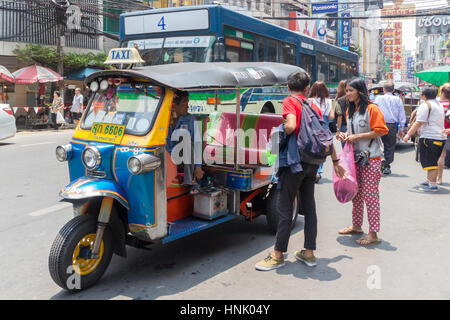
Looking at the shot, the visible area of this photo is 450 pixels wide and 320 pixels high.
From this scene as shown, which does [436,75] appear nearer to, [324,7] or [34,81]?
[34,81]

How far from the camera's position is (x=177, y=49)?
9836mm

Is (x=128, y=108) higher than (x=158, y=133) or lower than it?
higher

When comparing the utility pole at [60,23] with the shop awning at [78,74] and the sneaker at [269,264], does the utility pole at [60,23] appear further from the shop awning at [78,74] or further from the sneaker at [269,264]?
the sneaker at [269,264]

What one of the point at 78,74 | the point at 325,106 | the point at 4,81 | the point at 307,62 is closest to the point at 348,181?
the point at 325,106

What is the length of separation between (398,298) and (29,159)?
9.22 metres

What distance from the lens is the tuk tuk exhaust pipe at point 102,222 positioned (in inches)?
152

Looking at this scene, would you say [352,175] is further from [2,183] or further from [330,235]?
[2,183]

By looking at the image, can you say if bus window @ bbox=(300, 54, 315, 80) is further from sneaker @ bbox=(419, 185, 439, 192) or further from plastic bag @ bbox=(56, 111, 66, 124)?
plastic bag @ bbox=(56, 111, 66, 124)

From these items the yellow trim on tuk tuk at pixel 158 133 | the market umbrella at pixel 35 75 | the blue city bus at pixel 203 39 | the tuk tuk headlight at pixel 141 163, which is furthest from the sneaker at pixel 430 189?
the market umbrella at pixel 35 75

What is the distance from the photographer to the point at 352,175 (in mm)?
5043

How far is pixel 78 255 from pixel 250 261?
5.56ft

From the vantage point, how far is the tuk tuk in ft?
12.7

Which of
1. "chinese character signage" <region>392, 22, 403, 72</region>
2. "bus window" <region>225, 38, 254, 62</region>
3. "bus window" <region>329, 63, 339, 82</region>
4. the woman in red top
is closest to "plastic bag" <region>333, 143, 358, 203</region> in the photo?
the woman in red top

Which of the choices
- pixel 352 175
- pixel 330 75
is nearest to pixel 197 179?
pixel 352 175
